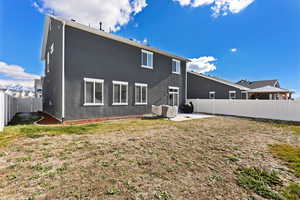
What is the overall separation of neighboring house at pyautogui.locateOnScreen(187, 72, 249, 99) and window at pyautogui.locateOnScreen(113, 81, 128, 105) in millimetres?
13406

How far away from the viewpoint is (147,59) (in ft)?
42.0

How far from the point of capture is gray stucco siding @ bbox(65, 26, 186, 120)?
8594 mm

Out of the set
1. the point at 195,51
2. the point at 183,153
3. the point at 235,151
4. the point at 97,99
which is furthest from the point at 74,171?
the point at 195,51

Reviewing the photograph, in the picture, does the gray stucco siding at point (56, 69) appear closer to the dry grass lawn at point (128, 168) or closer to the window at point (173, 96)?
the dry grass lawn at point (128, 168)

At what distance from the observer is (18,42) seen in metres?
12.7

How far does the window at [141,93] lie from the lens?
11838 millimetres

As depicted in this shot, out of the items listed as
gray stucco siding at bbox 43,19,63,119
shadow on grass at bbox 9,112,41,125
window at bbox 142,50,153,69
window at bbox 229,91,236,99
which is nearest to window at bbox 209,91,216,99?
window at bbox 229,91,236,99

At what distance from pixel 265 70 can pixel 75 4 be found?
33.3 m

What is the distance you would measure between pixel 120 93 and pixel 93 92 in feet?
6.93

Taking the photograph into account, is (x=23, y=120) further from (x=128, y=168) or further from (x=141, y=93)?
(x=128, y=168)

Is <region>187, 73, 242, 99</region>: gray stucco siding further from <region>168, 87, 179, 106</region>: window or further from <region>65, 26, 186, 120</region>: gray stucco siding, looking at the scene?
<region>65, 26, 186, 120</region>: gray stucco siding

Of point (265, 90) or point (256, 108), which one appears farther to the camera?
point (265, 90)

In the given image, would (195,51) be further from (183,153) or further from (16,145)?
(16,145)

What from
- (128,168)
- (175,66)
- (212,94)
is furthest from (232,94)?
(128,168)
